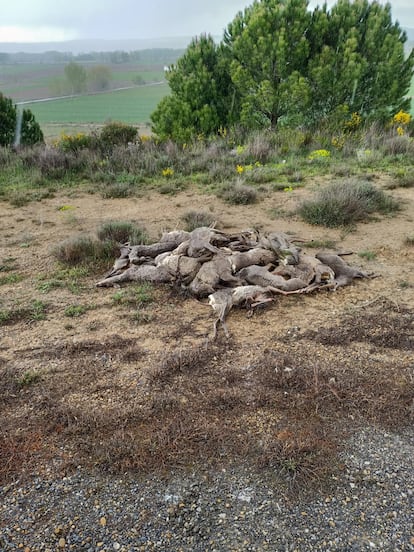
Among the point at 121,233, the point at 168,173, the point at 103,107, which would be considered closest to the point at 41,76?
the point at 103,107

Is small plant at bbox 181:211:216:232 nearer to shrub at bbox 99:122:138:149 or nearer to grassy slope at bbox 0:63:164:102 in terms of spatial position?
shrub at bbox 99:122:138:149

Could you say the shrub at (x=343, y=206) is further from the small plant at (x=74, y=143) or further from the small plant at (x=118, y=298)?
the small plant at (x=74, y=143)

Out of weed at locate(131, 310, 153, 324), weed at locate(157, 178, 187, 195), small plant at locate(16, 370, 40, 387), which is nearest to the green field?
weed at locate(157, 178, 187, 195)

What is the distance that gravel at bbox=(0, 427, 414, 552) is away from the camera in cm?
216

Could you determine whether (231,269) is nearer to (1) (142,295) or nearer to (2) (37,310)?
(1) (142,295)

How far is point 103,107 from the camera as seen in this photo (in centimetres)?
3078

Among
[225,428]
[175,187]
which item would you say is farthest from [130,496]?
[175,187]

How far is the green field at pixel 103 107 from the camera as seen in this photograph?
25.4 m

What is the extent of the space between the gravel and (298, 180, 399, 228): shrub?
4.61 m

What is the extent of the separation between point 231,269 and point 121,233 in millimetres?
2029

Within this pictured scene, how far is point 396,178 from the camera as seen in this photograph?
8969 millimetres

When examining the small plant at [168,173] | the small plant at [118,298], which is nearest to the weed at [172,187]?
the small plant at [168,173]

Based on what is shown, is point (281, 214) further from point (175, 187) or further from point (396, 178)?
point (396, 178)

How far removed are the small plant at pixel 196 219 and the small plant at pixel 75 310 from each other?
2576 millimetres
